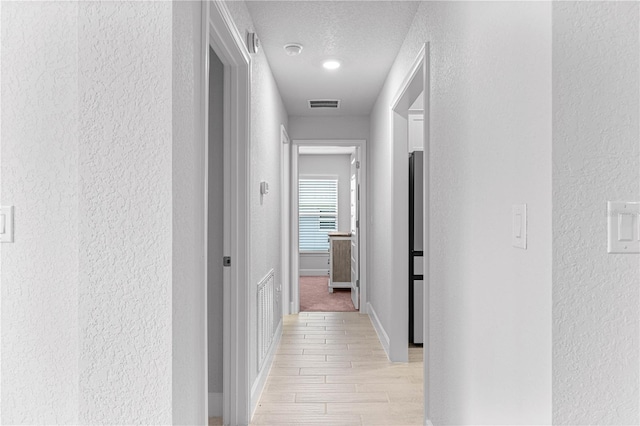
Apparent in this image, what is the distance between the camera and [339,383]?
10.4 feet

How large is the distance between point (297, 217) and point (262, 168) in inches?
83.2

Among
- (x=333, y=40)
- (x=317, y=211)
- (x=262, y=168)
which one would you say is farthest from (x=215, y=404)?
(x=317, y=211)

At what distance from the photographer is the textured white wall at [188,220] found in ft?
4.27

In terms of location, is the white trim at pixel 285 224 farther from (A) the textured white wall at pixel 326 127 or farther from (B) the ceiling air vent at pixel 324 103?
(B) the ceiling air vent at pixel 324 103

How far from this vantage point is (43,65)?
1.38m

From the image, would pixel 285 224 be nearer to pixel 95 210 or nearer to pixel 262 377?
pixel 262 377

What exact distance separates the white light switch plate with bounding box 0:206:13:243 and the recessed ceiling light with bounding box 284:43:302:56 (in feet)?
7.44

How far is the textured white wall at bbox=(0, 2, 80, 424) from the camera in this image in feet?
4.49

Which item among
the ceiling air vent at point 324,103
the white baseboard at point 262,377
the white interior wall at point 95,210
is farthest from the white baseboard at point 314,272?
the white interior wall at point 95,210

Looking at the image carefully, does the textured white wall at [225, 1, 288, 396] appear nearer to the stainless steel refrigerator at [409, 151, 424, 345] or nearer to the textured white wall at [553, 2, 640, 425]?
the stainless steel refrigerator at [409, 151, 424, 345]

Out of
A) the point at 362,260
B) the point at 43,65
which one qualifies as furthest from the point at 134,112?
the point at 362,260

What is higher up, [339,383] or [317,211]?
[317,211]

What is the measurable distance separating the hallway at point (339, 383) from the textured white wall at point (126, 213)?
1.49 meters

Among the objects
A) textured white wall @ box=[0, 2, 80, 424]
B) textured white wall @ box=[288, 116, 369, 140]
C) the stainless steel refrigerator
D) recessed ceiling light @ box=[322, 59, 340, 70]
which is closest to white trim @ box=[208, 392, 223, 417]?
textured white wall @ box=[0, 2, 80, 424]
